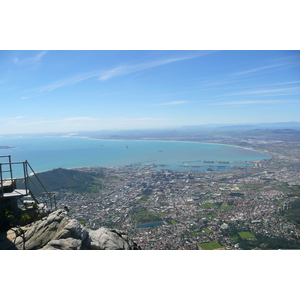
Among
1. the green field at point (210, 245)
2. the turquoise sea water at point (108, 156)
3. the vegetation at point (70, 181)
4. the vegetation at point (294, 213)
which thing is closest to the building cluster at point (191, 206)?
the green field at point (210, 245)

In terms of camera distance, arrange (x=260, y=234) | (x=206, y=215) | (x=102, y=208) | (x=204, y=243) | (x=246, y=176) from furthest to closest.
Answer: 1. (x=246, y=176)
2. (x=102, y=208)
3. (x=206, y=215)
4. (x=260, y=234)
5. (x=204, y=243)

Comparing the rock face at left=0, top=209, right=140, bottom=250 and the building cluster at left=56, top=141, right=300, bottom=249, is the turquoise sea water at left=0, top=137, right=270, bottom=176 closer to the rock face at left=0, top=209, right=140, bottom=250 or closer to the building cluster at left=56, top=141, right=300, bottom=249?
the building cluster at left=56, top=141, right=300, bottom=249

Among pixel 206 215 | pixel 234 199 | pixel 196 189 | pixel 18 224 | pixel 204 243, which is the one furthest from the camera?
pixel 196 189

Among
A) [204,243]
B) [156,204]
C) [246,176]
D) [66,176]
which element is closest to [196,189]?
[156,204]

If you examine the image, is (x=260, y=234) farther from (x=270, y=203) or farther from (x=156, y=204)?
(x=156, y=204)

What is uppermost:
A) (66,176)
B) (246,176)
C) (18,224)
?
(18,224)

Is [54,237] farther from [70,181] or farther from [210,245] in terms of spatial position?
[70,181]

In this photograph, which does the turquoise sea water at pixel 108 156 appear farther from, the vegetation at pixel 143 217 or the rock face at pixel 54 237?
the rock face at pixel 54 237


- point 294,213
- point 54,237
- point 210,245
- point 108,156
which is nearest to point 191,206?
point 210,245
